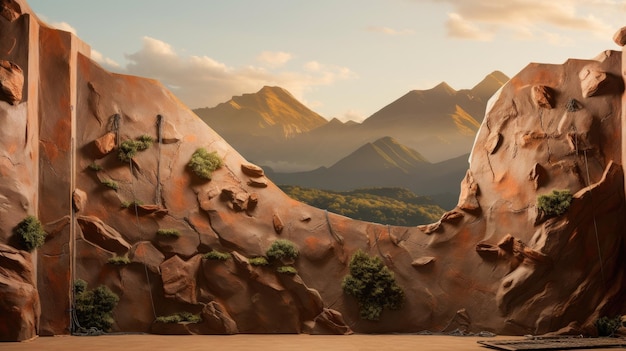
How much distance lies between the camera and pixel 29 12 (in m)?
16.0

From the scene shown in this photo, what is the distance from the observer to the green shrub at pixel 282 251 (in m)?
16.5

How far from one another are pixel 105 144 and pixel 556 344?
10196mm

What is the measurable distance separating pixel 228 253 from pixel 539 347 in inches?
270

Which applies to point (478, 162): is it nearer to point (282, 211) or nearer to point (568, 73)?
point (568, 73)

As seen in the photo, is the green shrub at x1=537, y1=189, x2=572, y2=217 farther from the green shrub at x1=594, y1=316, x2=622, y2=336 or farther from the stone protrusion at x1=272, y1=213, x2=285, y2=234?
the stone protrusion at x1=272, y1=213, x2=285, y2=234

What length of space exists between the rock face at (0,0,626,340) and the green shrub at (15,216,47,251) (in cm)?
65

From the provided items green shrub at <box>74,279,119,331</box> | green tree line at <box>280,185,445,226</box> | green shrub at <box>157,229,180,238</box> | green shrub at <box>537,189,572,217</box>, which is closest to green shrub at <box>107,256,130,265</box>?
green shrub at <box>74,279,119,331</box>

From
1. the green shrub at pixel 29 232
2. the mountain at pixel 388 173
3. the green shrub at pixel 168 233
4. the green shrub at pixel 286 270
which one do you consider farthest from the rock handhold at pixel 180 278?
the mountain at pixel 388 173

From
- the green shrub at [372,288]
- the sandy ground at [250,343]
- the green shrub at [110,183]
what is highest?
the green shrub at [110,183]

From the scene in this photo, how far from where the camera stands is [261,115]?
29.7 meters

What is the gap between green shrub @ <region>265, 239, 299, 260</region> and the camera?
16.5m

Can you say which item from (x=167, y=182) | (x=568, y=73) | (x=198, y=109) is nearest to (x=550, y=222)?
(x=568, y=73)

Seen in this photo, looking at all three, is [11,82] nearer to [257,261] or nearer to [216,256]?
[216,256]

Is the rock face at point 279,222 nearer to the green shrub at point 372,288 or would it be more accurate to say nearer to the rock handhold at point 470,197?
the rock handhold at point 470,197
